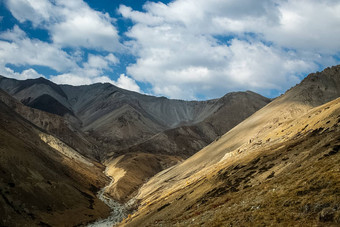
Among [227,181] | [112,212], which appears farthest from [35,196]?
[227,181]

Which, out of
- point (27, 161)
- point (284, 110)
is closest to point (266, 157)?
point (27, 161)

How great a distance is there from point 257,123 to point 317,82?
5447 centimetres

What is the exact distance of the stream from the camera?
80.4 m

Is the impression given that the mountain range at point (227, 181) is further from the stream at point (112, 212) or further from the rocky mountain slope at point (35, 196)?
the stream at point (112, 212)

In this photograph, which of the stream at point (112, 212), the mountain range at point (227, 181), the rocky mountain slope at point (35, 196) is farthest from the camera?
the stream at point (112, 212)

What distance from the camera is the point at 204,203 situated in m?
43.2

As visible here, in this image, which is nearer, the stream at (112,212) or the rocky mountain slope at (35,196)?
the rocky mountain slope at (35,196)

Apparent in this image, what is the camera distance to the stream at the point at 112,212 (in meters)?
80.4

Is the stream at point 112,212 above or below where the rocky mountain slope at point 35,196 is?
below

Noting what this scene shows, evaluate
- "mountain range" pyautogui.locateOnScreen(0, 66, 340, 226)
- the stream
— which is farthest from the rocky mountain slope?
the stream

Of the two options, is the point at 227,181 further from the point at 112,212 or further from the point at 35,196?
the point at 112,212

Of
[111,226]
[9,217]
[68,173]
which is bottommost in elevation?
[111,226]

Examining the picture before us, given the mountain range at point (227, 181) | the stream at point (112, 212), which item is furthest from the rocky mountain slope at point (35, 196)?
the stream at point (112, 212)

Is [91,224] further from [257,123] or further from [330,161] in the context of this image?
[257,123]
